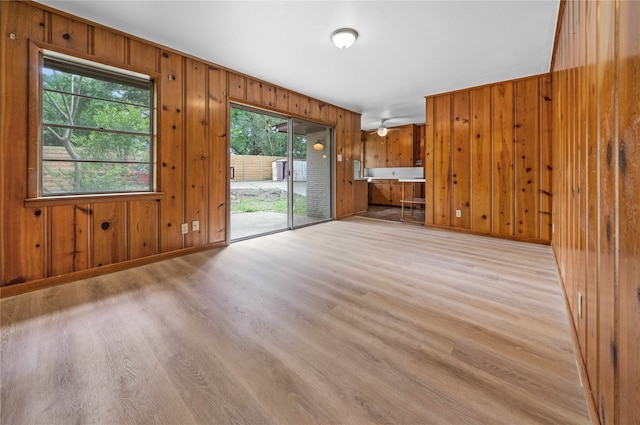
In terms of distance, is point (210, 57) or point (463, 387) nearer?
point (463, 387)

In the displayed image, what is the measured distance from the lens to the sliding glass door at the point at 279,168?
4.48 meters

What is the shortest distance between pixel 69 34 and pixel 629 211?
12.8 ft

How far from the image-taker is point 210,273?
8.66 feet

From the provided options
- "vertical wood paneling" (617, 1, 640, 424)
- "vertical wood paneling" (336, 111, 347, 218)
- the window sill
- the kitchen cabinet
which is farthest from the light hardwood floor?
the kitchen cabinet

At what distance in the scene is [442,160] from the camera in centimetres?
469

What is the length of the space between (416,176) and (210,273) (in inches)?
275

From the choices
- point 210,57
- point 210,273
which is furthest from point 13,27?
point 210,273

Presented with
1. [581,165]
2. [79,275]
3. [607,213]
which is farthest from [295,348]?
[79,275]

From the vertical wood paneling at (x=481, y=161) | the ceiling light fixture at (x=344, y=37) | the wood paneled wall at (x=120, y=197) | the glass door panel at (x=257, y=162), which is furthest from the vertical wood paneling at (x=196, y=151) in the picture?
the vertical wood paneling at (x=481, y=161)

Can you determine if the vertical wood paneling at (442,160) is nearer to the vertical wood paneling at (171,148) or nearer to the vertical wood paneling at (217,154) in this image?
the vertical wood paneling at (217,154)

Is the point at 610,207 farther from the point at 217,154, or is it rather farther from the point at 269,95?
the point at 269,95

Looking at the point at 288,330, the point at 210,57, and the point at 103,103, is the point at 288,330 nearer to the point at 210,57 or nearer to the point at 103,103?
the point at 103,103

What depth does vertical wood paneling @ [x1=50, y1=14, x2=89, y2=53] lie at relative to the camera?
92.4 inches

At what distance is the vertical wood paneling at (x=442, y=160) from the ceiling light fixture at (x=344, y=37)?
2.58 metres
